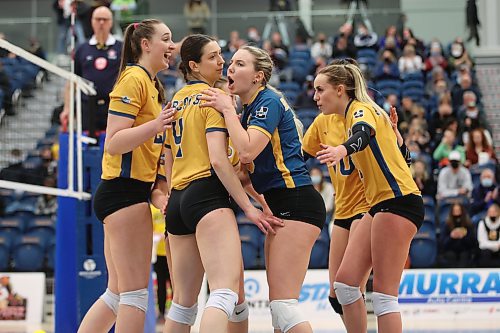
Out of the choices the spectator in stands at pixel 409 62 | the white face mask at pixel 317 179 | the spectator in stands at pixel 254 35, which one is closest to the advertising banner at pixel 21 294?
the white face mask at pixel 317 179

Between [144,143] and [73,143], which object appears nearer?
[144,143]

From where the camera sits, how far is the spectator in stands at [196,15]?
714 inches

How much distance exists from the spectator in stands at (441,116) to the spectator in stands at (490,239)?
3.10m

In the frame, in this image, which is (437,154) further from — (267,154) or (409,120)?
(267,154)

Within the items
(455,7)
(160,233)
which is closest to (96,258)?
(160,233)

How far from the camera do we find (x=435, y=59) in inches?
666

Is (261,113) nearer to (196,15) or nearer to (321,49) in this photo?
(321,49)

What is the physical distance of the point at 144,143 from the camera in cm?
483

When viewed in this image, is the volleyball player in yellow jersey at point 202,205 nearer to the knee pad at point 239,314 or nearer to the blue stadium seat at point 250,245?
the knee pad at point 239,314

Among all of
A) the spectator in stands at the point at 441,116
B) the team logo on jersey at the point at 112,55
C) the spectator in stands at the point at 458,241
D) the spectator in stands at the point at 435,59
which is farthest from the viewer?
the spectator in stands at the point at 435,59

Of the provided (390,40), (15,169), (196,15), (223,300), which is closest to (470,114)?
(390,40)

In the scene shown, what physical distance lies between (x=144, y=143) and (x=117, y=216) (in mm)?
469

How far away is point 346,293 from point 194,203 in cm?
152

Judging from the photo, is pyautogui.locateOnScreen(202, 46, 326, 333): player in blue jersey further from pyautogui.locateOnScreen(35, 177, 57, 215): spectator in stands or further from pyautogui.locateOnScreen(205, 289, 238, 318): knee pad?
pyautogui.locateOnScreen(35, 177, 57, 215): spectator in stands
